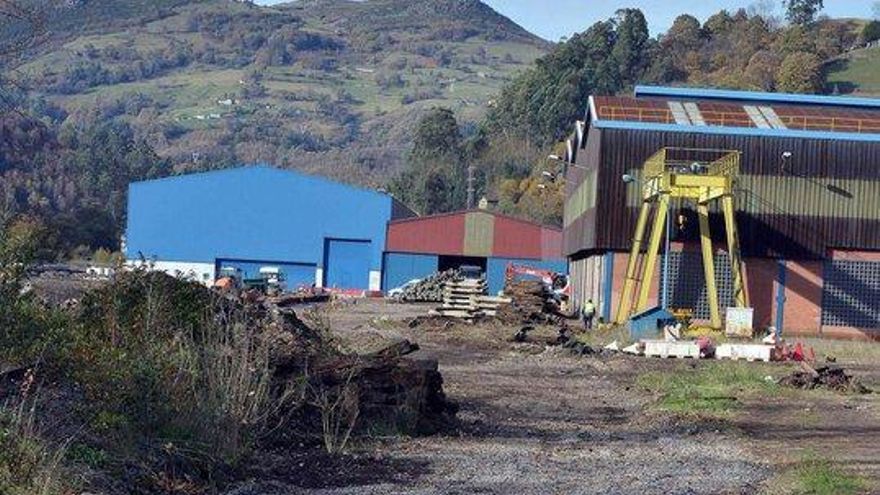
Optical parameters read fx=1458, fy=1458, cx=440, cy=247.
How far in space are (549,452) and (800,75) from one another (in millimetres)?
110644

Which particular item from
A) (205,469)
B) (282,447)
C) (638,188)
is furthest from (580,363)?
(205,469)

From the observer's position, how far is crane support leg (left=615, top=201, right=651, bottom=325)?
40.8 metres

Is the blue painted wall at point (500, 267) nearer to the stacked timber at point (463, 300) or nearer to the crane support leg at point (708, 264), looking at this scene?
the stacked timber at point (463, 300)

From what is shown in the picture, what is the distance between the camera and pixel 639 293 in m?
40.5

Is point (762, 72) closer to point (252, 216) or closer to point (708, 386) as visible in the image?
point (252, 216)

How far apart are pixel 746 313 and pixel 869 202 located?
24.0ft

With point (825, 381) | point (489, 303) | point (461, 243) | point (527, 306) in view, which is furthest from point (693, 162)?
point (461, 243)

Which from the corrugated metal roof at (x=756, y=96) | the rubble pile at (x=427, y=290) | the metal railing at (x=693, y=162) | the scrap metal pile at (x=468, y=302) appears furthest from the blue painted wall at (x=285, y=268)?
the metal railing at (x=693, y=162)

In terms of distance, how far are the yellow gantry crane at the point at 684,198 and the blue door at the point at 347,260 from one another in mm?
32172

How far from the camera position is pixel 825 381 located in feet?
76.7

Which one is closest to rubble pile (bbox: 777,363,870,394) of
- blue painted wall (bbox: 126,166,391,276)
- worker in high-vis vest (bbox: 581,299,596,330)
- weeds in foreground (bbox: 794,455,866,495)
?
weeds in foreground (bbox: 794,455,866,495)

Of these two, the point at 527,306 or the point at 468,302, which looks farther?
the point at 468,302

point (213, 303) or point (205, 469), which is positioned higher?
point (213, 303)

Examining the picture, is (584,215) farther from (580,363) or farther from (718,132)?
(580,363)
